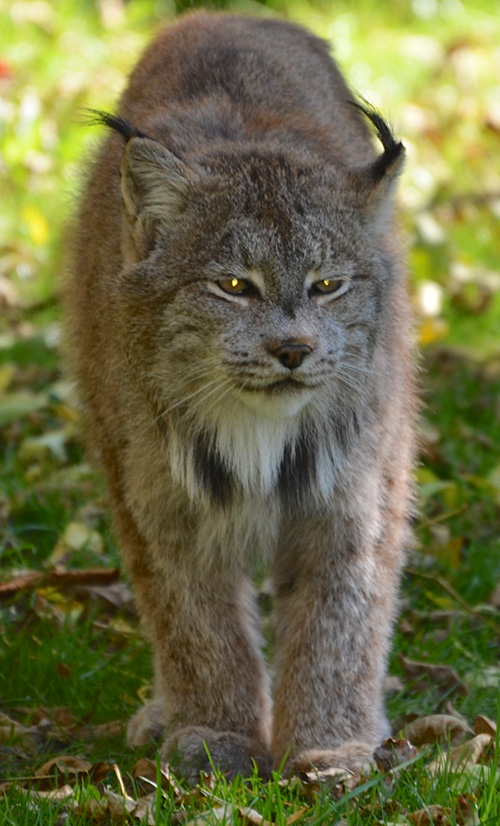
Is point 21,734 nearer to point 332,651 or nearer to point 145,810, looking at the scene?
point 145,810

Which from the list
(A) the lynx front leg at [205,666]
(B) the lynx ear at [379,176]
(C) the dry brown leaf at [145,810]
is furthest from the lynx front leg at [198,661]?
(B) the lynx ear at [379,176]

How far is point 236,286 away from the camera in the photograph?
388 centimetres

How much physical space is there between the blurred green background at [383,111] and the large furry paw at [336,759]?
3417 mm

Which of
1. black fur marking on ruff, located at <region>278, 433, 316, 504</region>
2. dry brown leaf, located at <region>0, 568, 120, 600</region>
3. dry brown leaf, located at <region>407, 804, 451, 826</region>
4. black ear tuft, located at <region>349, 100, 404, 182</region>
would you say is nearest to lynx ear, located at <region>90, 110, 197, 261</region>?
black ear tuft, located at <region>349, 100, 404, 182</region>

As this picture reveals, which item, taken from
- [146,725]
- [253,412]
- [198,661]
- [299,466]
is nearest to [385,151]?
[253,412]

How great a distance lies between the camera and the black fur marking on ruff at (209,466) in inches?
162

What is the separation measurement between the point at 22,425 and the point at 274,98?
2.55m

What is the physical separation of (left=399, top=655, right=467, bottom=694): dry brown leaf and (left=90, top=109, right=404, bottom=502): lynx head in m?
1.00

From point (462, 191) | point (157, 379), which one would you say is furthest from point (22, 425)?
point (462, 191)

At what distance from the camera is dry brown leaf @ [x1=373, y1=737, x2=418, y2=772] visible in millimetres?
3744

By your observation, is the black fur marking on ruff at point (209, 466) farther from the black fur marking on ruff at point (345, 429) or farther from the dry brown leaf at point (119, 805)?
the dry brown leaf at point (119, 805)

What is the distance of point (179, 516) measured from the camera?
13.9ft

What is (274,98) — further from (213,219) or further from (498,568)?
(498,568)

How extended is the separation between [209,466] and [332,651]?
720mm
